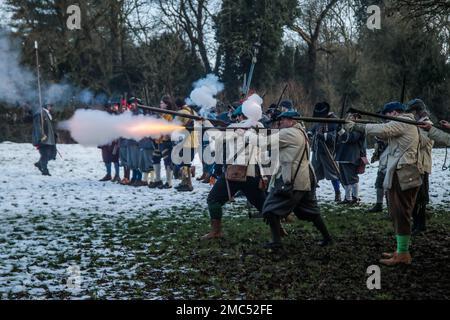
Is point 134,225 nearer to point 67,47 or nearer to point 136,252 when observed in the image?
point 136,252

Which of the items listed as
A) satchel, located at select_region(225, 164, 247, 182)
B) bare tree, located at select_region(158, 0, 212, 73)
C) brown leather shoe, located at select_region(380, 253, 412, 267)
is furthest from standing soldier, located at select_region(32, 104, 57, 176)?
bare tree, located at select_region(158, 0, 212, 73)

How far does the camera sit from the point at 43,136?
1880cm

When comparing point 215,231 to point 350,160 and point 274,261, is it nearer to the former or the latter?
point 274,261

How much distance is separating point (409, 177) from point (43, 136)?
1348cm

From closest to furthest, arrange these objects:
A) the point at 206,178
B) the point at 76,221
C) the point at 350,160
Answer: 1. the point at 76,221
2. the point at 350,160
3. the point at 206,178

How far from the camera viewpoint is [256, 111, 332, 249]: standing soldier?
27.9 ft

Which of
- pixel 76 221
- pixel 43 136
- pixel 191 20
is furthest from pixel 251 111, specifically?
pixel 191 20

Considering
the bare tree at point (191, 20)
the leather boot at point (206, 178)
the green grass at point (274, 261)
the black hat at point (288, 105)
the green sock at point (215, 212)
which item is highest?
the bare tree at point (191, 20)

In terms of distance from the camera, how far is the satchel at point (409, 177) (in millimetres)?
7801

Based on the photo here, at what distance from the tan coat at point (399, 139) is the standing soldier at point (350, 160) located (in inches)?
207

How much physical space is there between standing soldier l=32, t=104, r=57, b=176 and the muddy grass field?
25.7ft

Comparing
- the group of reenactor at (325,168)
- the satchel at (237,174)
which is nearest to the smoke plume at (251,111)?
the group of reenactor at (325,168)

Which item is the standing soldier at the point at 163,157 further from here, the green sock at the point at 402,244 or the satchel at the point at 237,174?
the green sock at the point at 402,244

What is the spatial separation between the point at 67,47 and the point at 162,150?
2085 cm
